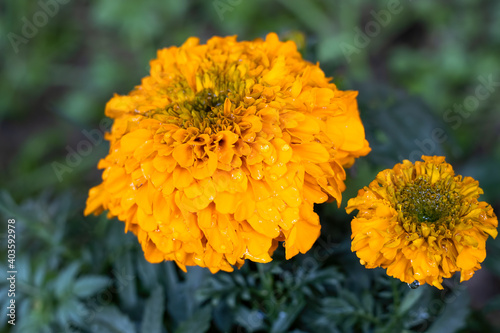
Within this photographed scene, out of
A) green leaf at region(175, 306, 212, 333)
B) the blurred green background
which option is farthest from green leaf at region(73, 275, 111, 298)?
green leaf at region(175, 306, 212, 333)

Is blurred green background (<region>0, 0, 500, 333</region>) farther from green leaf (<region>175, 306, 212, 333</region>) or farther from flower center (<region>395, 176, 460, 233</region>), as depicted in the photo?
flower center (<region>395, 176, 460, 233</region>)

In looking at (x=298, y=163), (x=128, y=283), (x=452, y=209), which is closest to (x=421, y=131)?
(x=452, y=209)

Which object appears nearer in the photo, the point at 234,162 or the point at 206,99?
the point at 234,162

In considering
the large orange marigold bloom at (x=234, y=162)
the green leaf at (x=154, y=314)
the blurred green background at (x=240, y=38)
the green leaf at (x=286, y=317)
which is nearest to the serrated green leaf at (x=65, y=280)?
the blurred green background at (x=240, y=38)

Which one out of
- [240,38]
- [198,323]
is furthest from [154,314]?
[240,38]

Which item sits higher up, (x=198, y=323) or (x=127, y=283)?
(x=198, y=323)

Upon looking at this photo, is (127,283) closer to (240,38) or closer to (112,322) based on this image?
(112,322)

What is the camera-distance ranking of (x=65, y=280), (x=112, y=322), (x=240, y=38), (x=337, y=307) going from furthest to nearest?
(x=240, y=38), (x=65, y=280), (x=112, y=322), (x=337, y=307)
